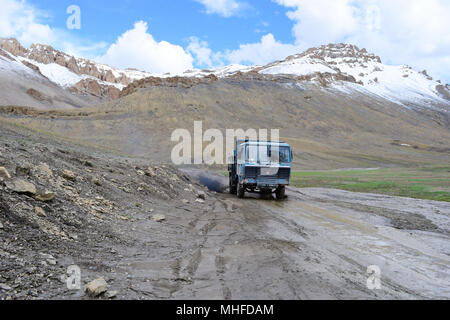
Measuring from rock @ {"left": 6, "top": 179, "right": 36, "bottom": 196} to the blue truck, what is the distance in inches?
445

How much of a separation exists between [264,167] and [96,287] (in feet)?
44.4

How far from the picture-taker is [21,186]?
7598 millimetres

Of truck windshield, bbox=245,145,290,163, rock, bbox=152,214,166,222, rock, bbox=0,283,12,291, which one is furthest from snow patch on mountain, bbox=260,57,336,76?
rock, bbox=0,283,12,291

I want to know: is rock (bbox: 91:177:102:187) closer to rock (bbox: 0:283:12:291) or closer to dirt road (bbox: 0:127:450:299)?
dirt road (bbox: 0:127:450:299)

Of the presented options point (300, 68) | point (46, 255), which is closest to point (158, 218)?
point (46, 255)

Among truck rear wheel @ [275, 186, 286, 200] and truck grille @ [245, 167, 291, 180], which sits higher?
truck grille @ [245, 167, 291, 180]

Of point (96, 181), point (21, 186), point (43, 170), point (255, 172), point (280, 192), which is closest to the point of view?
point (21, 186)

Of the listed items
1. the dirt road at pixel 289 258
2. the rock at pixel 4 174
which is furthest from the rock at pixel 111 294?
the rock at pixel 4 174

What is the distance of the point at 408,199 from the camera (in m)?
20.3

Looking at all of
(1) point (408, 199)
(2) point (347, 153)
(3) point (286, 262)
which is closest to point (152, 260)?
(3) point (286, 262)

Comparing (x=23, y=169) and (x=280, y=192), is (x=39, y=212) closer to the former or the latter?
(x=23, y=169)

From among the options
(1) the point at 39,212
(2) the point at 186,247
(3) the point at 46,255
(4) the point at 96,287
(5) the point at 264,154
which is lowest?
(2) the point at 186,247

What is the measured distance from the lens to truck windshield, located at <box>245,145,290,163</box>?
18156mm

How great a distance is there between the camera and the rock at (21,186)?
741 cm
